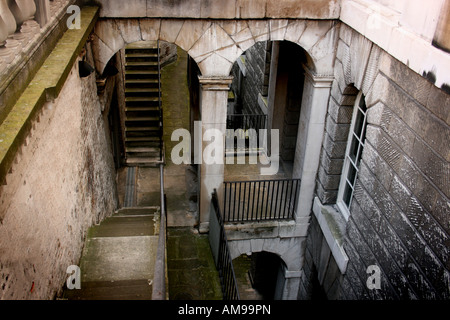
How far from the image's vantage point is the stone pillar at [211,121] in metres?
7.65

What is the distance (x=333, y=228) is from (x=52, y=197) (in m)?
4.80

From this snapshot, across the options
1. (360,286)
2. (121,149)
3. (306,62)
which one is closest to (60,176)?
(360,286)

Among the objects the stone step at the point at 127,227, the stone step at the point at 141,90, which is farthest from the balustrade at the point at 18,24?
the stone step at the point at 141,90

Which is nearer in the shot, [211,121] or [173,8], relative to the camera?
[173,8]

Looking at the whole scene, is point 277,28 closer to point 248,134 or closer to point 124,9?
point 124,9

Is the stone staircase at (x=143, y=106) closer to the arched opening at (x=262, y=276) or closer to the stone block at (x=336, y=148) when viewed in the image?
the arched opening at (x=262, y=276)

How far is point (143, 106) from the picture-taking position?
13430 millimetres

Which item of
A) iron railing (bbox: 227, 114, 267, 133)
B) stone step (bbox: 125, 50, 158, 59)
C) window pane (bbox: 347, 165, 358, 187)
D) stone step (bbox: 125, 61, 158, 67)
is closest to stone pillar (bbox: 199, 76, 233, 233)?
window pane (bbox: 347, 165, 358, 187)

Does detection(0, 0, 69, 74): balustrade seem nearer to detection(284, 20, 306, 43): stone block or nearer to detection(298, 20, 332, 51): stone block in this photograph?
detection(284, 20, 306, 43): stone block

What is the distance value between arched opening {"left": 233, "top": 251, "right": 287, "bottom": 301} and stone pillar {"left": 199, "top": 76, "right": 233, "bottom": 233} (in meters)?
2.56

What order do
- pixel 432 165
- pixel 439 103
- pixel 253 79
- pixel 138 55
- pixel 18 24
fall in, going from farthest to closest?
1. pixel 138 55
2. pixel 253 79
3. pixel 432 165
4. pixel 439 103
5. pixel 18 24

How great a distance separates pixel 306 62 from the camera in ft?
26.6

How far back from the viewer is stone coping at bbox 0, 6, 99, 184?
3.17m

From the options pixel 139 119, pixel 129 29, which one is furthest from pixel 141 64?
pixel 129 29
